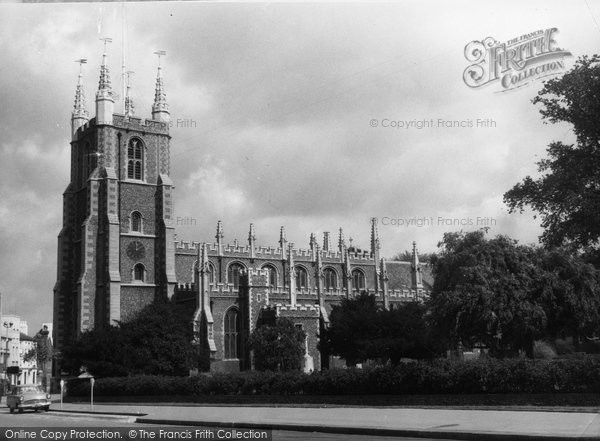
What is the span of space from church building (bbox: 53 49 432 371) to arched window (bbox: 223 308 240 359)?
0.07 m

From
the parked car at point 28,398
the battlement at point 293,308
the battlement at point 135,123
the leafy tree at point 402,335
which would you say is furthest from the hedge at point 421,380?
the battlement at point 135,123

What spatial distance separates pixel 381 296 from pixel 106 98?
27.7 m

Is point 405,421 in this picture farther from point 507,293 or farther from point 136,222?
point 136,222

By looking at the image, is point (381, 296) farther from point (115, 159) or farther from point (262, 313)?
point (115, 159)

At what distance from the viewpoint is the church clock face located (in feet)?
185

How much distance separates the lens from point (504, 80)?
24281 mm

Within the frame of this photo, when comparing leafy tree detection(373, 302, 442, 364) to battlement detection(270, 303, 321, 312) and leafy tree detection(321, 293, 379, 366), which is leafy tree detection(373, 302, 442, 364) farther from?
battlement detection(270, 303, 321, 312)

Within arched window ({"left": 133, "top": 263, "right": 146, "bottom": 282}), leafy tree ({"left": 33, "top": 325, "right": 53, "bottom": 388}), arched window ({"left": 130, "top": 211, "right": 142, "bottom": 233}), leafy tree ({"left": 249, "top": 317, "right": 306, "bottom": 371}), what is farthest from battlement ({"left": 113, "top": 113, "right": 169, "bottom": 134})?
leafy tree ({"left": 249, "top": 317, "right": 306, "bottom": 371})

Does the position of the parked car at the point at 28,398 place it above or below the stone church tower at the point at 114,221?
below

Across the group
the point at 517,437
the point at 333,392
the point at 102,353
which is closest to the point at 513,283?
the point at 333,392

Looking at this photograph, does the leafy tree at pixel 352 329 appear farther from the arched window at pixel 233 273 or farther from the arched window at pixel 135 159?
the arched window at pixel 135 159

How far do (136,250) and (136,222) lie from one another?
2.31 m

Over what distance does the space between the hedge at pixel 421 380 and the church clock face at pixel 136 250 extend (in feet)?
74.2

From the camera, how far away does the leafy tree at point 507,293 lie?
3241 cm
